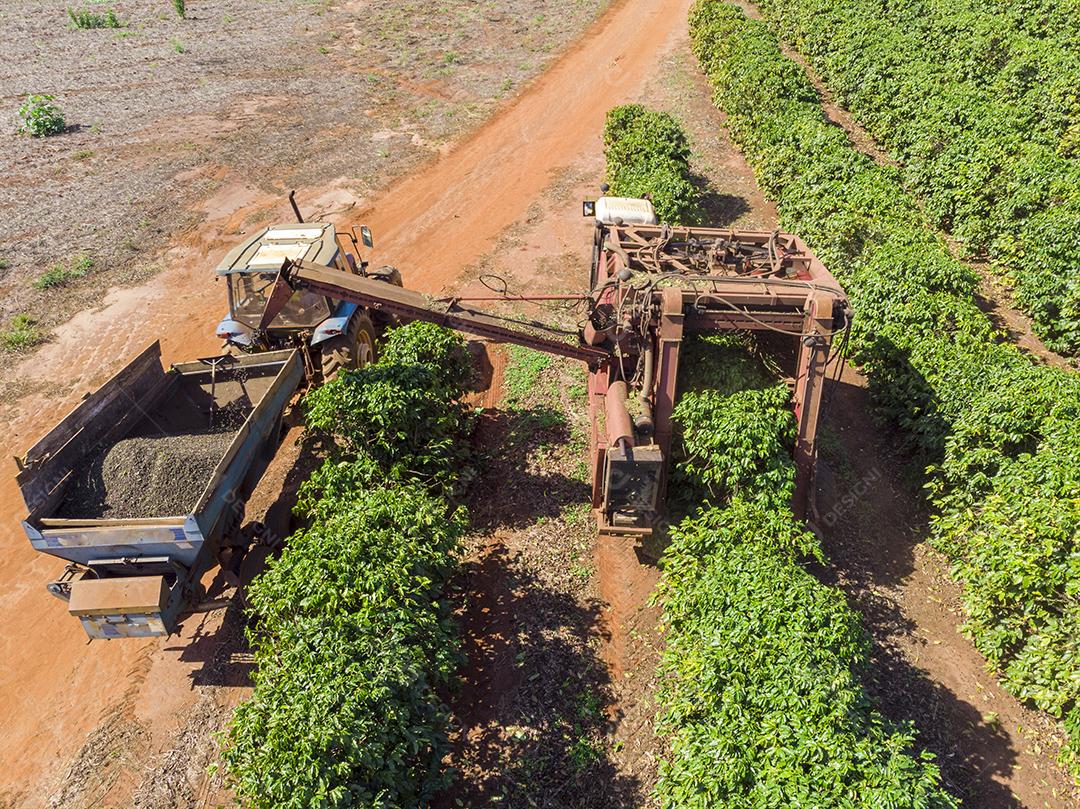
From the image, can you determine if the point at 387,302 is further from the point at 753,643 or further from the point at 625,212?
the point at 753,643

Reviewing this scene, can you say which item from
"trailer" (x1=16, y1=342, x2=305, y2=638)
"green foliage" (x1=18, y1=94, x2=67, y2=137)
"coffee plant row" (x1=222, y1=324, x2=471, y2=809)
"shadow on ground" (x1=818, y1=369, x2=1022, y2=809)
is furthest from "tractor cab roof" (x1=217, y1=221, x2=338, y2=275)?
"green foliage" (x1=18, y1=94, x2=67, y2=137)

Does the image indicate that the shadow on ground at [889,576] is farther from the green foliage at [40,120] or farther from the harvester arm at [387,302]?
the green foliage at [40,120]

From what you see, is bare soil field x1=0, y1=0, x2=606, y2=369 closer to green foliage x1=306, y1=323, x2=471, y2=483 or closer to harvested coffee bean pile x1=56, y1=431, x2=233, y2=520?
harvested coffee bean pile x1=56, y1=431, x2=233, y2=520

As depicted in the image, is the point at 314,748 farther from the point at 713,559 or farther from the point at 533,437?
the point at 533,437

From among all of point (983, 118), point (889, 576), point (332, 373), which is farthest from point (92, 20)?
point (889, 576)

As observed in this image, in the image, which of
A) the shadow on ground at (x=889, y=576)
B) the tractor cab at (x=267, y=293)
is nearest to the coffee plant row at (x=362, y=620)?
the tractor cab at (x=267, y=293)

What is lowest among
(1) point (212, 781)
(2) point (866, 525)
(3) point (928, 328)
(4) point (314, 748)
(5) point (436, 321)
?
(1) point (212, 781)

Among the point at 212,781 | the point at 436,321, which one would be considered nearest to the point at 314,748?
the point at 212,781
